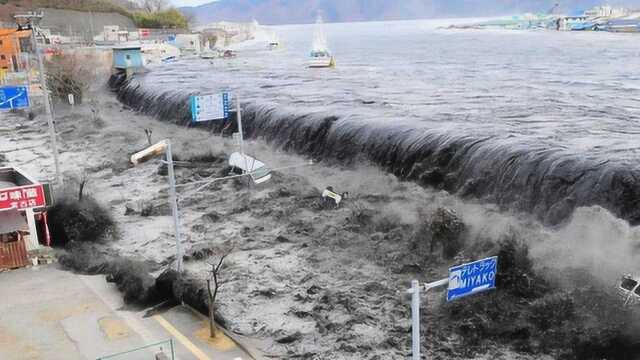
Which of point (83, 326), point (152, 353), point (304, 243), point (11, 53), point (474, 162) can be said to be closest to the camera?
point (152, 353)

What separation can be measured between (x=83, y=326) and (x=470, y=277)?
40.0 ft

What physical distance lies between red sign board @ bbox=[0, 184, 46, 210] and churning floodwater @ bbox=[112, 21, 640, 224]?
16.6 m

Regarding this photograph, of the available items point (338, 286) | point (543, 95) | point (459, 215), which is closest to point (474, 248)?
point (459, 215)

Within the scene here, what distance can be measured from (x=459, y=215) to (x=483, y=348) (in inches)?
360

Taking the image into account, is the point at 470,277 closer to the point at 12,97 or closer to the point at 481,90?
the point at 12,97

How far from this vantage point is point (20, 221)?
79.7 ft

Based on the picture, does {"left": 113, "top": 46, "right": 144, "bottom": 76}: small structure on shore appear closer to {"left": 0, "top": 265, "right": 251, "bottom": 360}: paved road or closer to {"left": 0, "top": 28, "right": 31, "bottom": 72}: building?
{"left": 0, "top": 28, "right": 31, "bottom": 72}: building

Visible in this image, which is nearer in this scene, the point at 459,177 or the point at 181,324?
the point at 181,324

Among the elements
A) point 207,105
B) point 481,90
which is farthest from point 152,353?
point 481,90

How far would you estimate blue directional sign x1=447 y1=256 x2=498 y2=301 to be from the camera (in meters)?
10.5

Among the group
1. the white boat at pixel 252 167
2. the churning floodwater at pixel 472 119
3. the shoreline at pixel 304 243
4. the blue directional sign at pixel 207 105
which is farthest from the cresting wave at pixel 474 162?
the blue directional sign at pixel 207 105

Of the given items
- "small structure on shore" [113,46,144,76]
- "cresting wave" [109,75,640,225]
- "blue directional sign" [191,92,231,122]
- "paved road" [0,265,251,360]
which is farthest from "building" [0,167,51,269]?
"small structure on shore" [113,46,144,76]

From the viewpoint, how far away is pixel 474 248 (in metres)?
24.2

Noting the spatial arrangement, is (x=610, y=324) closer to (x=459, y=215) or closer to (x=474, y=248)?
(x=474, y=248)
